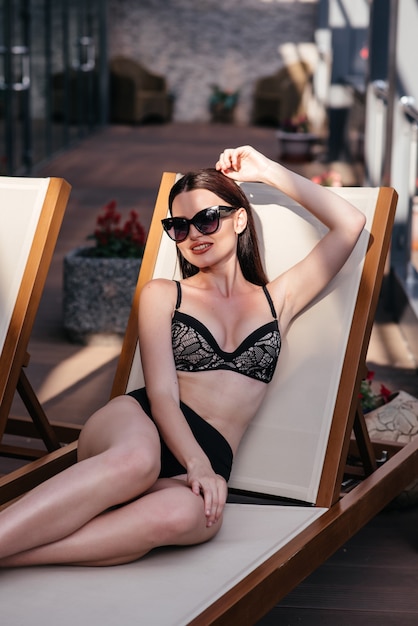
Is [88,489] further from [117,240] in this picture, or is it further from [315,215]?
[117,240]

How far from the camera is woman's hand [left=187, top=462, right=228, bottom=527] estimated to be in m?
2.25

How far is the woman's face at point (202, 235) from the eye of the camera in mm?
2590

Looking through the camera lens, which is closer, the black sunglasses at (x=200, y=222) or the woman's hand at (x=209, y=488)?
the woman's hand at (x=209, y=488)

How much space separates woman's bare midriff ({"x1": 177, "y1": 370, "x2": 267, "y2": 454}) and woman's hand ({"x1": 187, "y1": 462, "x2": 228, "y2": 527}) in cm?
24

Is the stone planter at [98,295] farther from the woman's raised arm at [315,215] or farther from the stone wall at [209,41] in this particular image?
the stone wall at [209,41]

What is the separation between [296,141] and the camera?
518 inches

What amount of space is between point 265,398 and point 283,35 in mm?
17611

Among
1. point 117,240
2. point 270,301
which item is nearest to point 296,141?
point 117,240

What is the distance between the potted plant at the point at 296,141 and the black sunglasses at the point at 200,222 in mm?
10719

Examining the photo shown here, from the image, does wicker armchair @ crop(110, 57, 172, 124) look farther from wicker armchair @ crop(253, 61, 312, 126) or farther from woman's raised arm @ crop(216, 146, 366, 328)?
woman's raised arm @ crop(216, 146, 366, 328)

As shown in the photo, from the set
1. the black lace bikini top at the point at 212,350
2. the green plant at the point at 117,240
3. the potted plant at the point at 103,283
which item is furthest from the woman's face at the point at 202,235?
the green plant at the point at 117,240

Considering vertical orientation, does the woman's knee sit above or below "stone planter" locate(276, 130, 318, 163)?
above

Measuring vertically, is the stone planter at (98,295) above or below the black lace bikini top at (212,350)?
below

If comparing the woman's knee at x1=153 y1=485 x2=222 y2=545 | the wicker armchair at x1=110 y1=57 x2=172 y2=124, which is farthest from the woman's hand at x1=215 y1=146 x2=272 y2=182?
the wicker armchair at x1=110 y1=57 x2=172 y2=124
